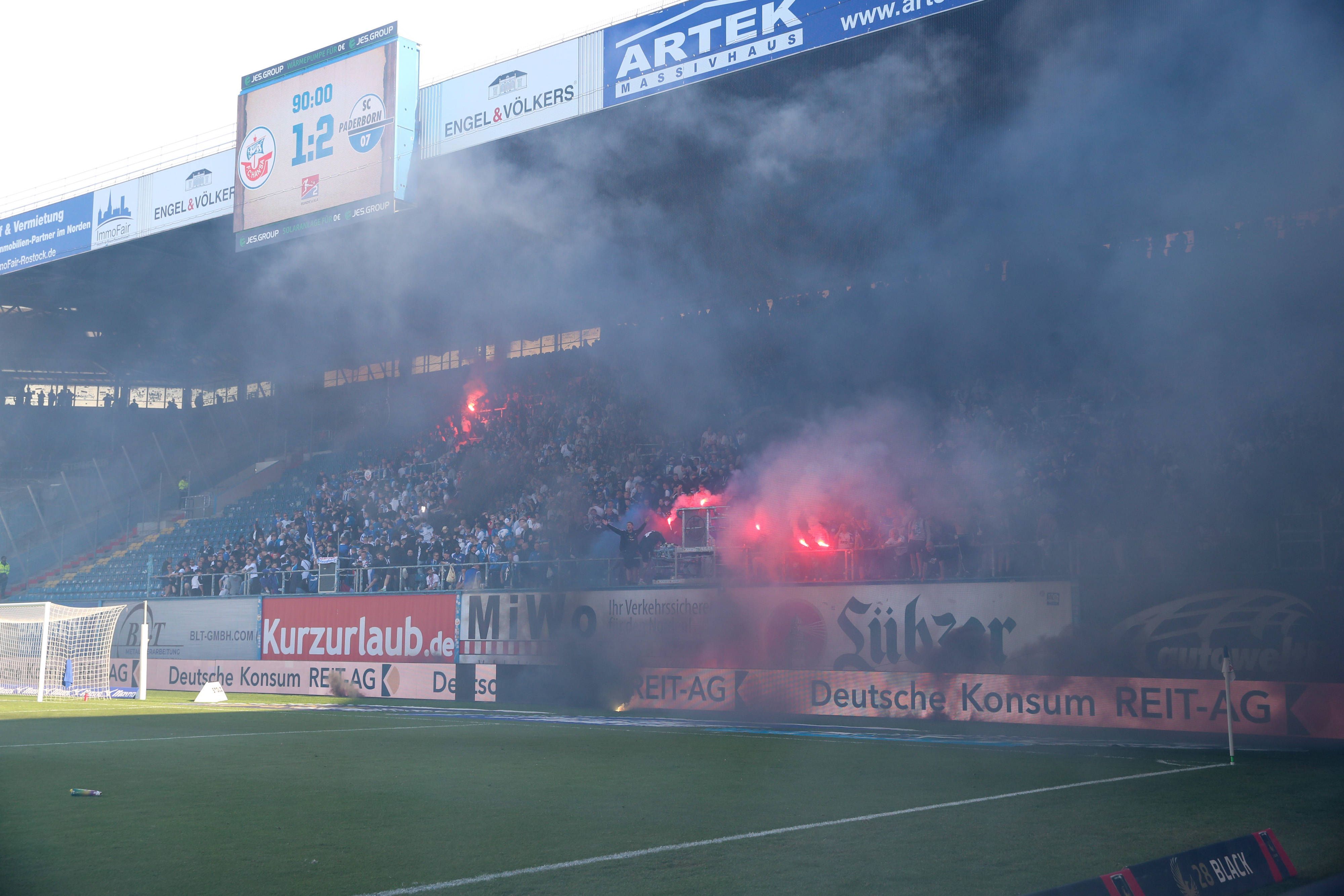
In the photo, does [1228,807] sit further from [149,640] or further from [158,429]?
[158,429]

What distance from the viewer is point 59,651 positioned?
75.2ft

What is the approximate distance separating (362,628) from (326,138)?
8.81 m

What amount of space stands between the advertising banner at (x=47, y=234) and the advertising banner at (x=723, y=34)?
13.4 metres

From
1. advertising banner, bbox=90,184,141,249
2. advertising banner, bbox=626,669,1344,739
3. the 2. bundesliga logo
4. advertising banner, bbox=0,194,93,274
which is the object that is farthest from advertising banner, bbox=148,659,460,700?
advertising banner, bbox=0,194,93,274

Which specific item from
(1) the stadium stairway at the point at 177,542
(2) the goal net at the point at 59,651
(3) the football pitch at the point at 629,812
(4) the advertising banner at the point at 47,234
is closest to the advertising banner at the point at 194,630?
(2) the goal net at the point at 59,651

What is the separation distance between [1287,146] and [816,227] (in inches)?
267

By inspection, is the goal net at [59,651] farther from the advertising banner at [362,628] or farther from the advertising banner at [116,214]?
the advertising banner at [116,214]

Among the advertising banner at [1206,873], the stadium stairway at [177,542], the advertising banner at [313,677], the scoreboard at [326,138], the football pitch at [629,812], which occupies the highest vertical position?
the scoreboard at [326,138]

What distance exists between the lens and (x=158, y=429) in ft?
107

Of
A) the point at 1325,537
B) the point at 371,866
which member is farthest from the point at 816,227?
the point at 371,866

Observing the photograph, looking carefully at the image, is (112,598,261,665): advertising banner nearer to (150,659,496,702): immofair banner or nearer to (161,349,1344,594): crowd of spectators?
(150,659,496,702): immofair banner

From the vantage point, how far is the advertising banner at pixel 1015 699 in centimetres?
1115

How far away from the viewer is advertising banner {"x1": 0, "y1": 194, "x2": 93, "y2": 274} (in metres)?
23.2

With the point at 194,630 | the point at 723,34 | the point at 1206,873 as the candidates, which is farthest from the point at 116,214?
the point at 1206,873
